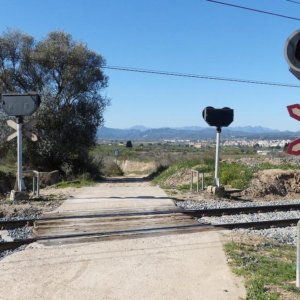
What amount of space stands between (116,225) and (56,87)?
20.7 m

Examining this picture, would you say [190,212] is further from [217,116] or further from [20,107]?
[20,107]

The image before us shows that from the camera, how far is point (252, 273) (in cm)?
722

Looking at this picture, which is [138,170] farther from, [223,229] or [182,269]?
[182,269]

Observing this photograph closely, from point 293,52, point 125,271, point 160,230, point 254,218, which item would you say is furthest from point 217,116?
point 293,52

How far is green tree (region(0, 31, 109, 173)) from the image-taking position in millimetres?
29453

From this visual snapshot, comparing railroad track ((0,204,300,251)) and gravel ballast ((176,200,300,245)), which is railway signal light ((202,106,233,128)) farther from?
railroad track ((0,204,300,251))

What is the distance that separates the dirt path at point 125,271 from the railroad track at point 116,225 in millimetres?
512

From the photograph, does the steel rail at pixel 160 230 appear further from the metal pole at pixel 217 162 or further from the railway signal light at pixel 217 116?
the railway signal light at pixel 217 116

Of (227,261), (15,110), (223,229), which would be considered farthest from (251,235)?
(15,110)

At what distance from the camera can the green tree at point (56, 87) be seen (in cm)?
2945

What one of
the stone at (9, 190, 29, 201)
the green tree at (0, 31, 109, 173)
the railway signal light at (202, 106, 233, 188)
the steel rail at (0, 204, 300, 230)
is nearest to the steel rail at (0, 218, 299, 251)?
the steel rail at (0, 204, 300, 230)

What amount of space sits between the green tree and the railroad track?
17.6 m

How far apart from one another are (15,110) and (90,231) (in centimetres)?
694

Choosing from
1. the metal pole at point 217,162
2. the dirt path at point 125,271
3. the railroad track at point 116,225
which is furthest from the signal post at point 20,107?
the dirt path at point 125,271
